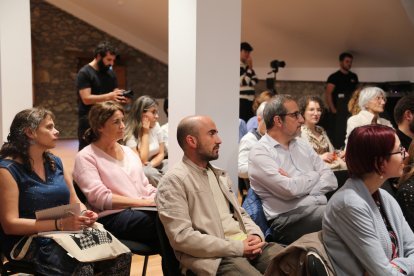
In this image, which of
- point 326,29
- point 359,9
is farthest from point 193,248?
point 326,29

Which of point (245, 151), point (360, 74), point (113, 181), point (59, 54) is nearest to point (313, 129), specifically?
point (245, 151)

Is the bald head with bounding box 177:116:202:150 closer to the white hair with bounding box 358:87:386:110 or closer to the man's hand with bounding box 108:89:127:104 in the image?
the man's hand with bounding box 108:89:127:104

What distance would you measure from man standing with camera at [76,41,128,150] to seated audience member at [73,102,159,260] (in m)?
1.26

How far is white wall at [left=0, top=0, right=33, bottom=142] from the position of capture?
12.6 ft

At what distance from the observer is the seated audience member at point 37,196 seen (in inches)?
93.2

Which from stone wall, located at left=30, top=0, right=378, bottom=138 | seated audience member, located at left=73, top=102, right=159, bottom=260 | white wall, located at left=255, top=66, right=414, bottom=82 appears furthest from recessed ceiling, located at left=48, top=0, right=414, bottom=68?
seated audience member, located at left=73, top=102, right=159, bottom=260

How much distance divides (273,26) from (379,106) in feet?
12.4

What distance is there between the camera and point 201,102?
Answer: 3.31 meters

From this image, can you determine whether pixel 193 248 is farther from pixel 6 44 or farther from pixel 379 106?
pixel 379 106

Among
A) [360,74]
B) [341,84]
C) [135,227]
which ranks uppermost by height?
[360,74]

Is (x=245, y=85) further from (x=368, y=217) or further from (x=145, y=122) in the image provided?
(x=368, y=217)

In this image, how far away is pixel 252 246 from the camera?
246cm

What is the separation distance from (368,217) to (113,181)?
60.0 inches

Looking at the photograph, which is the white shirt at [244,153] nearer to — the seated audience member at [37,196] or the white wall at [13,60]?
the seated audience member at [37,196]
